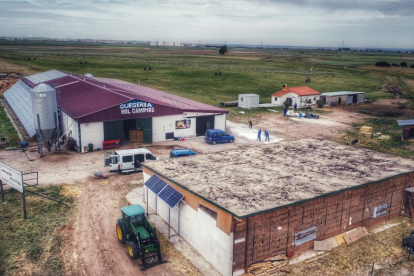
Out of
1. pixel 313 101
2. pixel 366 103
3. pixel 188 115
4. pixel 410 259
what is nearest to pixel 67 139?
pixel 188 115

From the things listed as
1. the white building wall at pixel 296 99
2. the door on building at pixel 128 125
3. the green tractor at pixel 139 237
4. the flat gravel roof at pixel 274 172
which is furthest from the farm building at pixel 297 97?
the green tractor at pixel 139 237

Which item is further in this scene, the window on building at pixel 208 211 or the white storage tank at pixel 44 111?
the white storage tank at pixel 44 111

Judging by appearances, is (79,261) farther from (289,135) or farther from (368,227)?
(289,135)

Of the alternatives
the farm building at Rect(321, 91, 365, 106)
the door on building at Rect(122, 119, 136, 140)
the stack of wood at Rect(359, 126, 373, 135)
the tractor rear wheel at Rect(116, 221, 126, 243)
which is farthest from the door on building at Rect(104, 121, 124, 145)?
the farm building at Rect(321, 91, 365, 106)

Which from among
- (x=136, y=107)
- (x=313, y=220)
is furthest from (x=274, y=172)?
(x=136, y=107)

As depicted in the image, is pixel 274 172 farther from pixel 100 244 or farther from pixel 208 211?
pixel 100 244

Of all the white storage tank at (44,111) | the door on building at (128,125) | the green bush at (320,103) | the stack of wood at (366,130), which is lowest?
the stack of wood at (366,130)

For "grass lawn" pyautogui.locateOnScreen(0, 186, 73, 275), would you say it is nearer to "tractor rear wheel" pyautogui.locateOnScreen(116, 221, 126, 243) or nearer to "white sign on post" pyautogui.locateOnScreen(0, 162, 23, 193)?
"white sign on post" pyautogui.locateOnScreen(0, 162, 23, 193)

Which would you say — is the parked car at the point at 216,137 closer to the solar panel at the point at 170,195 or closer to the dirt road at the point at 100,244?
the dirt road at the point at 100,244
